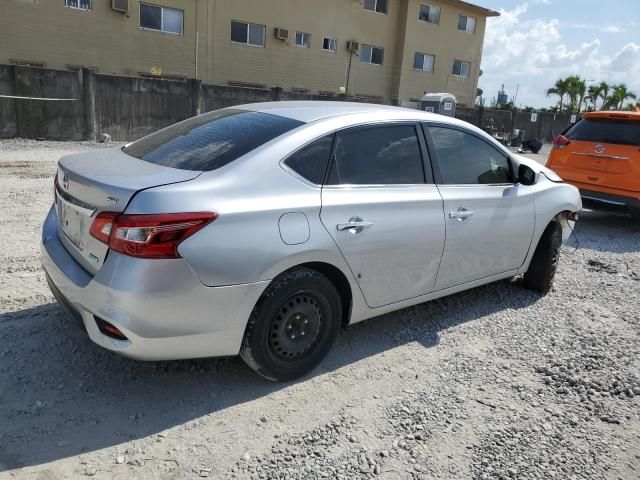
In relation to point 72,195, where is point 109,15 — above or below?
above

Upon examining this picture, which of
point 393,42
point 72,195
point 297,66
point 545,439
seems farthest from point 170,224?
point 393,42

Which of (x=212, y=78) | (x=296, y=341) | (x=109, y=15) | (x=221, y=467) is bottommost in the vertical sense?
(x=221, y=467)

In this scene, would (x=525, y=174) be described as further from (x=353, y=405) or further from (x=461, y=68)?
(x=461, y=68)

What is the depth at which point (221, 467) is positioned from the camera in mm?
2521

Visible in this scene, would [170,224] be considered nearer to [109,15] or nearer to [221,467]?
[221,467]

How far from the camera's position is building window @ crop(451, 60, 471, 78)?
106 feet

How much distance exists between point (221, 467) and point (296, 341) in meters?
0.88

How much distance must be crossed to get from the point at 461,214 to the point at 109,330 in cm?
250

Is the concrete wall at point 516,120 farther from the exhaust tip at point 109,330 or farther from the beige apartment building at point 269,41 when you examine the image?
the exhaust tip at point 109,330

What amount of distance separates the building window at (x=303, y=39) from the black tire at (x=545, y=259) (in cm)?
2301

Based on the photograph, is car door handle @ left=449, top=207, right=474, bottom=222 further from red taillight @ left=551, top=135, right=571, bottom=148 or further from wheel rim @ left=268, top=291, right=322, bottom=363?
red taillight @ left=551, top=135, right=571, bottom=148

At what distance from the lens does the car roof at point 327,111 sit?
136 inches

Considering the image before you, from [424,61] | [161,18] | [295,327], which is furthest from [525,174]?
[424,61]

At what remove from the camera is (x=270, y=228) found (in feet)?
9.33
